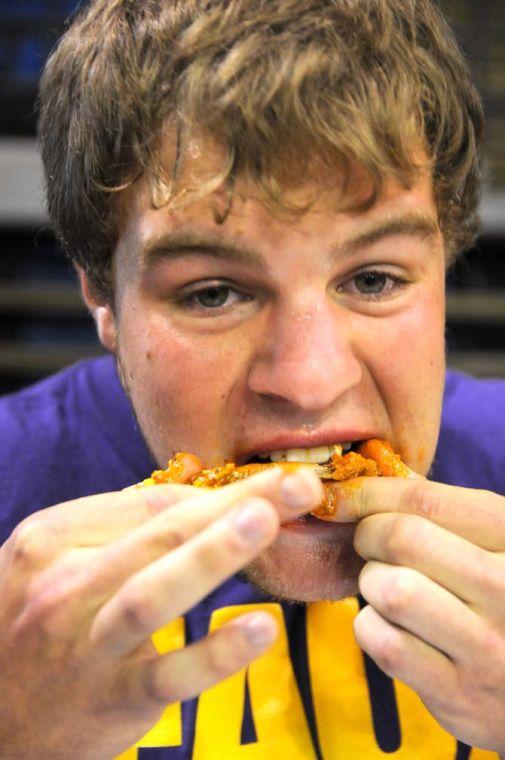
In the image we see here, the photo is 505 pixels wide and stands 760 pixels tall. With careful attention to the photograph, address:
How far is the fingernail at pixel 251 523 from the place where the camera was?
1.00m

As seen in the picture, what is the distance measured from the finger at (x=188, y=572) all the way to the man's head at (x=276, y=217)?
15.4 inches

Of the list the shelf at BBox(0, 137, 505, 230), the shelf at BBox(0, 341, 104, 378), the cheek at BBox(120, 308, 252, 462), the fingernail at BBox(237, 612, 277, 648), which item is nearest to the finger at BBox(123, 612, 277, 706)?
the fingernail at BBox(237, 612, 277, 648)

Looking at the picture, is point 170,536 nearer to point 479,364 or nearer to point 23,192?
point 23,192

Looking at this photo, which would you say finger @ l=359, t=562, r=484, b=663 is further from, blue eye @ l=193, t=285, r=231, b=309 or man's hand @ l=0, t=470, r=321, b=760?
blue eye @ l=193, t=285, r=231, b=309

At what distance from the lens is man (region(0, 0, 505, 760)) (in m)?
1.17

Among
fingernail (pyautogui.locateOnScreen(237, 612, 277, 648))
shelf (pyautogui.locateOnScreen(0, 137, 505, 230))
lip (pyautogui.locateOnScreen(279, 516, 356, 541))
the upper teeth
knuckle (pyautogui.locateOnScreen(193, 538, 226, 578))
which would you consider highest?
knuckle (pyautogui.locateOnScreen(193, 538, 226, 578))

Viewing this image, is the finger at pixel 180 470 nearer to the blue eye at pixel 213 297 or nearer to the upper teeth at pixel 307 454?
the upper teeth at pixel 307 454

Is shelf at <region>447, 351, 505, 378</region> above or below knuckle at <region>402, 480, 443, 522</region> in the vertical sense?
below

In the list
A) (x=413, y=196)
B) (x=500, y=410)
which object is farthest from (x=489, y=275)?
(x=413, y=196)

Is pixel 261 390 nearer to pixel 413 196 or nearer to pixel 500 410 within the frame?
pixel 413 196

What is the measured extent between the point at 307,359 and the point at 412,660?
43 cm

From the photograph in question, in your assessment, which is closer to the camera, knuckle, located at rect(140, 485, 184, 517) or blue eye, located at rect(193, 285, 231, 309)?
knuckle, located at rect(140, 485, 184, 517)

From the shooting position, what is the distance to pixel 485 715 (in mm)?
1271

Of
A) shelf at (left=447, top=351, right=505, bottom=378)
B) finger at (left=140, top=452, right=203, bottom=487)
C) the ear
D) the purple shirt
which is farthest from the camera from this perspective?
shelf at (left=447, top=351, right=505, bottom=378)
